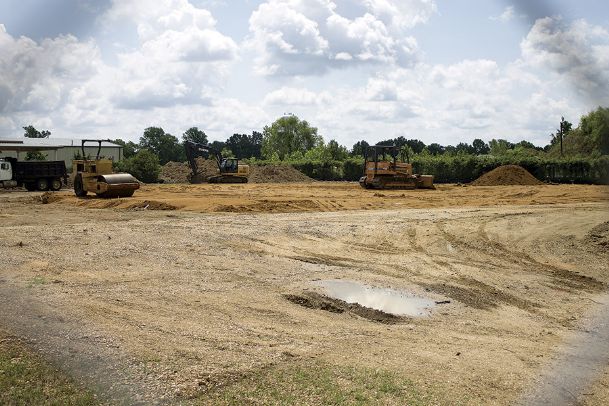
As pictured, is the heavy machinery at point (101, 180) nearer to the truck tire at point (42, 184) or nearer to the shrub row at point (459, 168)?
the truck tire at point (42, 184)

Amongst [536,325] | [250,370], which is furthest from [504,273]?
[250,370]

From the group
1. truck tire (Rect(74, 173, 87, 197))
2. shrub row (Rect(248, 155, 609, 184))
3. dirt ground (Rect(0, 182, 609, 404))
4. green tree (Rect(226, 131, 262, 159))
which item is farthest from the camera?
green tree (Rect(226, 131, 262, 159))

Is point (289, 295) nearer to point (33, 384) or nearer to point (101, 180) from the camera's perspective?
point (33, 384)

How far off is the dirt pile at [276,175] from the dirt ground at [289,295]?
3697cm

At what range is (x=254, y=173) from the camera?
61.6m

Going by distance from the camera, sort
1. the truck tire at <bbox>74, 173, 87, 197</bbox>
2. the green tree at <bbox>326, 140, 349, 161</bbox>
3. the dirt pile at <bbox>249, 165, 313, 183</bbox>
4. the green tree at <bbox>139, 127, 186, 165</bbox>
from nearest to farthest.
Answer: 1. the truck tire at <bbox>74, 173, 87, 197</bbox>
2. the dirt pile at <bbox>249, 165, 313, 183</bbox>
3. the green tree at <bbox>326, 140, 349, 161</bbox>
4. the green tree at <bbox>139, 127, 186, 165</bbox>

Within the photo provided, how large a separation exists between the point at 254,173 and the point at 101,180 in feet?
104

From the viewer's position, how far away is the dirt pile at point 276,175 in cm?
5979

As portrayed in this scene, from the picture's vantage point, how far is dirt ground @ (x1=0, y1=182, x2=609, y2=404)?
6.78 meters

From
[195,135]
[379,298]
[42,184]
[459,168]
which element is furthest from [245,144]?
[379,298]

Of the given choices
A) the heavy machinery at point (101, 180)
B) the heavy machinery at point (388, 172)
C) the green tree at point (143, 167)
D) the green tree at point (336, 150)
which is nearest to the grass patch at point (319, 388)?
the heavy machinery at point (101, 180)

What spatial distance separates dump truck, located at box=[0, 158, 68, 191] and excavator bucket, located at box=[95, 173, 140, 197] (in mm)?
11514

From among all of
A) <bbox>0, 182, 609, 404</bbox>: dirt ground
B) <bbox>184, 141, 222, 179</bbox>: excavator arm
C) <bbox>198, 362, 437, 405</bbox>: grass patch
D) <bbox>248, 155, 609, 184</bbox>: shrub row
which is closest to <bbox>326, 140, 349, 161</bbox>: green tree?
<bbox>248, 155, 609, 184</bbox>: shrub row

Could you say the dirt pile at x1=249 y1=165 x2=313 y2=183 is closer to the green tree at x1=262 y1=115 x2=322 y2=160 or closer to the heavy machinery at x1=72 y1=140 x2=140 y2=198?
the heavy machinery at x1=72 y1=140 x2=140 y2=198
